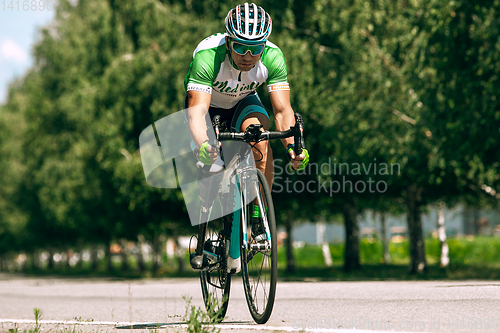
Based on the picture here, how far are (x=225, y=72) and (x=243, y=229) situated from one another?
1467mm

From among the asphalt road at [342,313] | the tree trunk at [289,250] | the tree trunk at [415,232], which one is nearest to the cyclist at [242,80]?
the asphalt road at [342,313]

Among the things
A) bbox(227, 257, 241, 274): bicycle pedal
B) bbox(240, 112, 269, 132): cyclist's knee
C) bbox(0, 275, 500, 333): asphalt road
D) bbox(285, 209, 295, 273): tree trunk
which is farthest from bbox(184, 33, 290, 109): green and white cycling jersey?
bbox(285, 209, 295, 273): tree trunk

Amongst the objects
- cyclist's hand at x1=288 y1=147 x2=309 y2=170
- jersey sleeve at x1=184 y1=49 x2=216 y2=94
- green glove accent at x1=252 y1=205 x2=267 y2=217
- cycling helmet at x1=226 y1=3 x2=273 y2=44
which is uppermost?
cycling helmet at x1=226 y1=3 x2=273 y2=44

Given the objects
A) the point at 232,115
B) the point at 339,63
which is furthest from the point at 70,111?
the point at 232,115

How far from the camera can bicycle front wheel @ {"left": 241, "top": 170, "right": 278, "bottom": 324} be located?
190 inches

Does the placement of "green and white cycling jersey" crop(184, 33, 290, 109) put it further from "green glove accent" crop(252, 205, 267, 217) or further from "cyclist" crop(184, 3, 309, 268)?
"green glove accent" crop(252, 205, 267, 217)

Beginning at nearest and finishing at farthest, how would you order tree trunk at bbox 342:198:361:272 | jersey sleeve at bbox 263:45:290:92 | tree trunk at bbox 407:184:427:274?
jersey sleeve at bbox 263:45:290:92 → tree trunk at bbox 407:184:427:274 → tree trunk at bbox 342:198:361:272

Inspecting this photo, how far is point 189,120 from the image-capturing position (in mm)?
5414

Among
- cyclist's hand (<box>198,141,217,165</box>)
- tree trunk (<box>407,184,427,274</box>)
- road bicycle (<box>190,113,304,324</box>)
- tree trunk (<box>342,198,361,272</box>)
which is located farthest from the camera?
tree trunk (<box>342,198,361,272</box>)

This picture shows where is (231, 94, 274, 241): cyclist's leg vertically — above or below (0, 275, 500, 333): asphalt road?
above

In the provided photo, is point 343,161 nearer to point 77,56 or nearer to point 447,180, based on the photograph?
point 447,180

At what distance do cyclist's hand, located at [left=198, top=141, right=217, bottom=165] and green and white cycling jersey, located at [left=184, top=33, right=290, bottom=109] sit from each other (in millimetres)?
609

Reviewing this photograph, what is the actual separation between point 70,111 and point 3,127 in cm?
1674

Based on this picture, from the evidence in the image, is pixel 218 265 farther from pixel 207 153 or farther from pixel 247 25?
pixel 247 25
